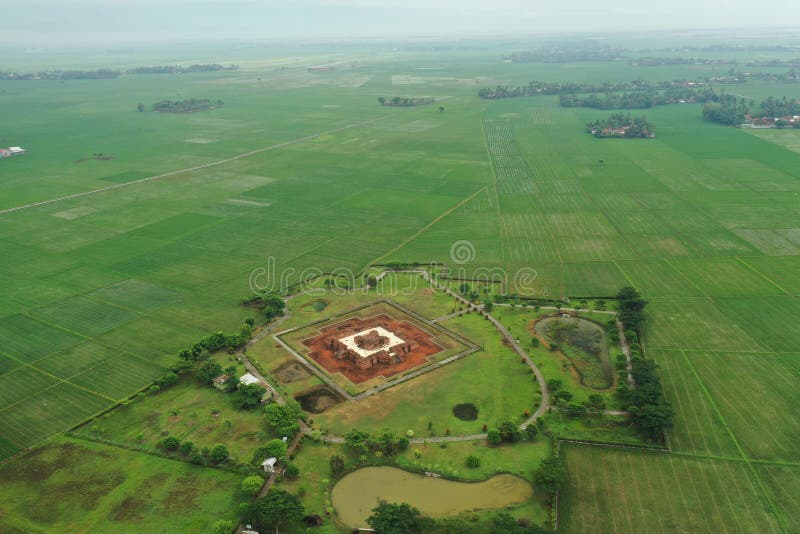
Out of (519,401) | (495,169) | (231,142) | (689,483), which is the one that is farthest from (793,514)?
(231,142)

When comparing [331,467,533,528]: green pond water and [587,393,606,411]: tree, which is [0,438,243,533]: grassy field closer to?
[331,467,533,528]: green pond water

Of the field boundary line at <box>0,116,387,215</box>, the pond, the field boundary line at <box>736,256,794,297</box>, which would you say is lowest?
the pond

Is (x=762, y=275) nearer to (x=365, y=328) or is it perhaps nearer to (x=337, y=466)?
(x=365, y=328)

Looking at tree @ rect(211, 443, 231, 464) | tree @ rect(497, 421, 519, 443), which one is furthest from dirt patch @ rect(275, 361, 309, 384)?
tree @ rect(497, 421, 519, 443)

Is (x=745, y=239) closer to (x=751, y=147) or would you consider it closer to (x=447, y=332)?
(x=447, y=332)

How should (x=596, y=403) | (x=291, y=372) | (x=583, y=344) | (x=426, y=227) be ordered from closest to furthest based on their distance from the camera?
(x=596, y=403)
(x=291, y=372)
(x=583, y=344)
(x=426, y=227)

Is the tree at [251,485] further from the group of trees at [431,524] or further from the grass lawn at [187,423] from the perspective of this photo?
the group of trees at [431,524]

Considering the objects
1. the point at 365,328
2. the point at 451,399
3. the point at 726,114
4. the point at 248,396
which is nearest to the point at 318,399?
the point at 248,396
